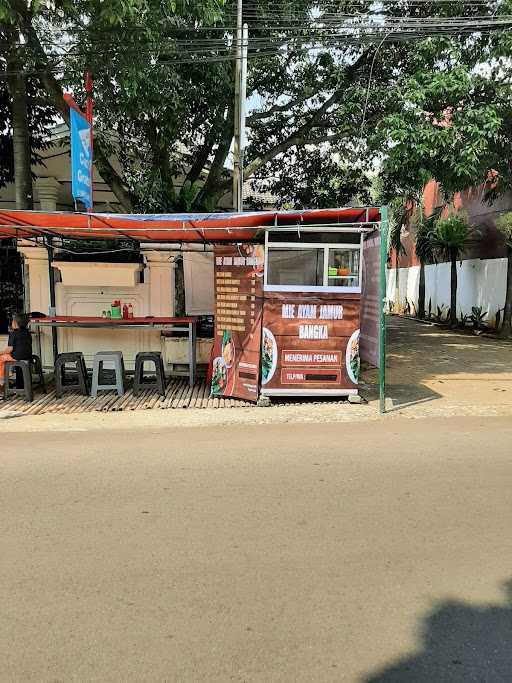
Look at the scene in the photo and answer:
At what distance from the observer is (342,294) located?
26.8 ft

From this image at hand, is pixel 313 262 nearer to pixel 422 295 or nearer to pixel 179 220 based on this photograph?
pixel 179 220

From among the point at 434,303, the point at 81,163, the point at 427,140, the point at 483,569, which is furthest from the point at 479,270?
the point at 483,569

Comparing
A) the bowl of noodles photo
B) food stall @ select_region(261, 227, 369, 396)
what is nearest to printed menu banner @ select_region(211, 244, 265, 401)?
the bowl of noodles photo

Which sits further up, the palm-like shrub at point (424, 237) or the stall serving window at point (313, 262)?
the palm-like shrub at point (424, 237)

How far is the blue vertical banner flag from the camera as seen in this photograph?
28.6ft

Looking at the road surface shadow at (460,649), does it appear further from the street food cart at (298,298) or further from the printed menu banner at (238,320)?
the printed menu banner at (238,320)

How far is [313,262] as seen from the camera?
8.34 meters

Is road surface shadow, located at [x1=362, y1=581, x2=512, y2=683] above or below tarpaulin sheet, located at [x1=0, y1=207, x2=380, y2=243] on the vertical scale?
below

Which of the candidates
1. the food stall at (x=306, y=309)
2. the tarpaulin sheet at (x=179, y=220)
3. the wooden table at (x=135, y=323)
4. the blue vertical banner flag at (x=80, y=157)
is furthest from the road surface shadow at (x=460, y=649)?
the blue vertical banner flag at (x=80, y=157)

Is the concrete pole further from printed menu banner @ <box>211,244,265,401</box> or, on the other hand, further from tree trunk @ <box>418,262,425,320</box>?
tree trunk @ <box>418,262,425,320</box>

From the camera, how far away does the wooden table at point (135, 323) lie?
920cm

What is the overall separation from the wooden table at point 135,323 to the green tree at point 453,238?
15.1 meters

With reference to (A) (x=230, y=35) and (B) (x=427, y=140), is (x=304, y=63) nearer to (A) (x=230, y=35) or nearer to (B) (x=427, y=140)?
(A) (x=230, y=35)

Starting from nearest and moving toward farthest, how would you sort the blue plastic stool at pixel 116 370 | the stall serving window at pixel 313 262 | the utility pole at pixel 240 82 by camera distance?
1. the stall serving window at pixel 313 262
2. the blue plastic stool at pixel 116 370
3. the utility pole at pixel 240 82
